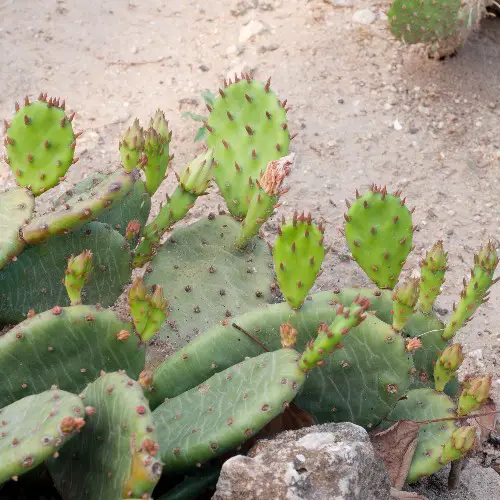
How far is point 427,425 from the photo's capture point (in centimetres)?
202

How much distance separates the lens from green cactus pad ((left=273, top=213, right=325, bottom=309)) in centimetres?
190

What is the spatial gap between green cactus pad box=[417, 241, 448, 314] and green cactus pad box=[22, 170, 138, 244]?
78 centimetres

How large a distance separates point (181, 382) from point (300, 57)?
7.11 ft

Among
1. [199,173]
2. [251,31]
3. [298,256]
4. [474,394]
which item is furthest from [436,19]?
[474,394]

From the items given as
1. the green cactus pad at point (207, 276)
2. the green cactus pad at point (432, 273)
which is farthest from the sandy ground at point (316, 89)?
the green cactus pad at point (432, 273)

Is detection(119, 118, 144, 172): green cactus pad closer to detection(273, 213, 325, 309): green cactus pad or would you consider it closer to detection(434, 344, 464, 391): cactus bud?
detection(273, 213, 325, 309): green cactus pad

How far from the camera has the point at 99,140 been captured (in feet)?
11.2

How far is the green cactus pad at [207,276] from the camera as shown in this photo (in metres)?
2.33

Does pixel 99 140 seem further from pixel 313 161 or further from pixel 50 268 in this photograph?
pixel 50 268

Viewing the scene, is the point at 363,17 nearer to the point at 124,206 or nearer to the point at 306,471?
the point at 124,206

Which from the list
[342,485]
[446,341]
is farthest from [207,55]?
[342,485]

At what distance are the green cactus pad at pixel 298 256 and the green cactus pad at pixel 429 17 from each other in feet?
6.34

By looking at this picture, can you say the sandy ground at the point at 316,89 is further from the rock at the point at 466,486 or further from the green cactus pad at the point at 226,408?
the green cactus pad at the point at 226,408

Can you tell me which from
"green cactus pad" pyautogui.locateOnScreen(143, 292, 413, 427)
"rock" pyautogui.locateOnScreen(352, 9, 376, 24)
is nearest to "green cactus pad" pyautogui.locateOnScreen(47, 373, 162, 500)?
"green cactus pad" pyautogui.locateOnScreen(143, 292, 413, 427)
